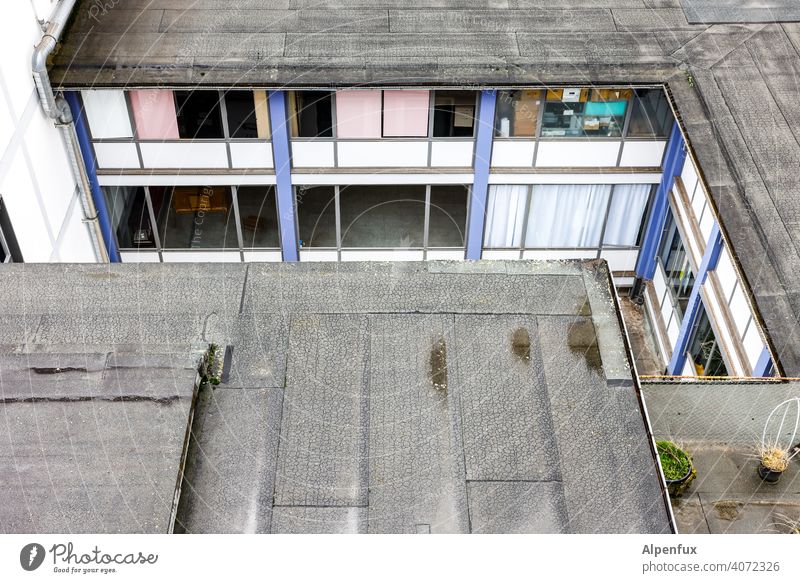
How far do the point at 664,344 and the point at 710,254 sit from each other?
3.44 metres

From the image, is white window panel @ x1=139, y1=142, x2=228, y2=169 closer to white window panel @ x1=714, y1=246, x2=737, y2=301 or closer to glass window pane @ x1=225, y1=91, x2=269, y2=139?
glass window pane @ x1=225, y1=91, x2=269, y2=139

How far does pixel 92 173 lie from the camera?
17.7 meters

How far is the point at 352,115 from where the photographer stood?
17281 mm

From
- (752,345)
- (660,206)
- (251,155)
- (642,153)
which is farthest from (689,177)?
(251,155)

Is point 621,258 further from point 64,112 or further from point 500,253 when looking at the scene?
point 64,112

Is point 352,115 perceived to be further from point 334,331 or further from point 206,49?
point 334,331

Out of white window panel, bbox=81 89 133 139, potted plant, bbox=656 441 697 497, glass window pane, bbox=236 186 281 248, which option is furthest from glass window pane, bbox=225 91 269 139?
potted plant, bbox=656 441 697 497

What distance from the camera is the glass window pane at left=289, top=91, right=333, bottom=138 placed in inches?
667

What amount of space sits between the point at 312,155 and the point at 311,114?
916mm

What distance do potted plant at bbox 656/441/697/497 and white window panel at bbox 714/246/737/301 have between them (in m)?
5.31

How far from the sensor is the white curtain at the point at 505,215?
18.6 metres

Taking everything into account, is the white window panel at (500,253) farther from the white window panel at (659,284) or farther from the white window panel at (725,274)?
the white window panel at (725,274)

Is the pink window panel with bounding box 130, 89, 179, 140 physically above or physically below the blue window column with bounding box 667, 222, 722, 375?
above

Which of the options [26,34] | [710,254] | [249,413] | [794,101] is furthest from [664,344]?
[26,34]
